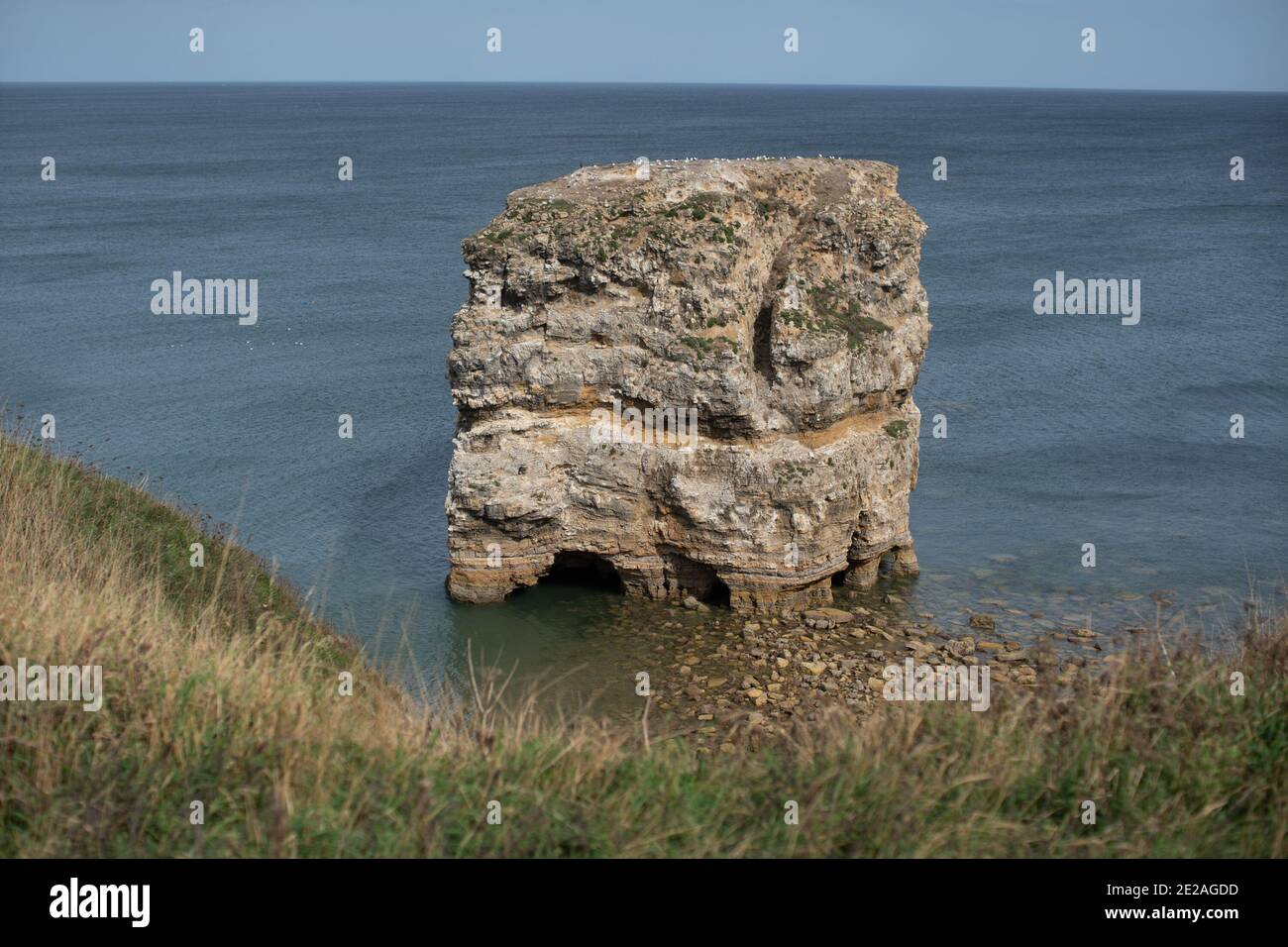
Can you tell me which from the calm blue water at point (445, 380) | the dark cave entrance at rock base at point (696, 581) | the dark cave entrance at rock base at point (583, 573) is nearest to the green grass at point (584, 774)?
the calm blue water at point (445, 380)

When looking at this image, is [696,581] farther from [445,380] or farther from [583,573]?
[445,380]

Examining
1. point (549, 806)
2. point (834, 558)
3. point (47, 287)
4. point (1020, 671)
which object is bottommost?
point (1020, 671)

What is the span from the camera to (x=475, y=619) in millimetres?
21938

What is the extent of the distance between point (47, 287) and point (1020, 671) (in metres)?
41.0

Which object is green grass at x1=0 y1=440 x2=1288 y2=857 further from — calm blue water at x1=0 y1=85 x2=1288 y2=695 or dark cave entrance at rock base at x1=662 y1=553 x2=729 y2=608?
dark cave entrance at rock base at x1=662 y1=553 x2=729 y2=608

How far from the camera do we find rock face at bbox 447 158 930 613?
21.0 meters

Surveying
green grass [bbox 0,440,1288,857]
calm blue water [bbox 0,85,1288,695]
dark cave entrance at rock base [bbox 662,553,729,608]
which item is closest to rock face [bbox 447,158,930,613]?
dark cave entrance at rock base [bbox 662,553,729,608]

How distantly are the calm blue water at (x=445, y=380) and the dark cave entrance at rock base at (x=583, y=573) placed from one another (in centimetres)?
52

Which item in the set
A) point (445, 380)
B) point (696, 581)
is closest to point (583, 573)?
point (696, 581)

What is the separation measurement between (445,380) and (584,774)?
28878 mm

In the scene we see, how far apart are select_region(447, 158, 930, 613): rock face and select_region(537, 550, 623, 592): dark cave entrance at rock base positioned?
72 cm

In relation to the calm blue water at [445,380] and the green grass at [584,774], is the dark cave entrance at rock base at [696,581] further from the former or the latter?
the green grass at [584,774]

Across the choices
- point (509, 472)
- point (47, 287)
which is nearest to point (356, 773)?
point (509, 472)
